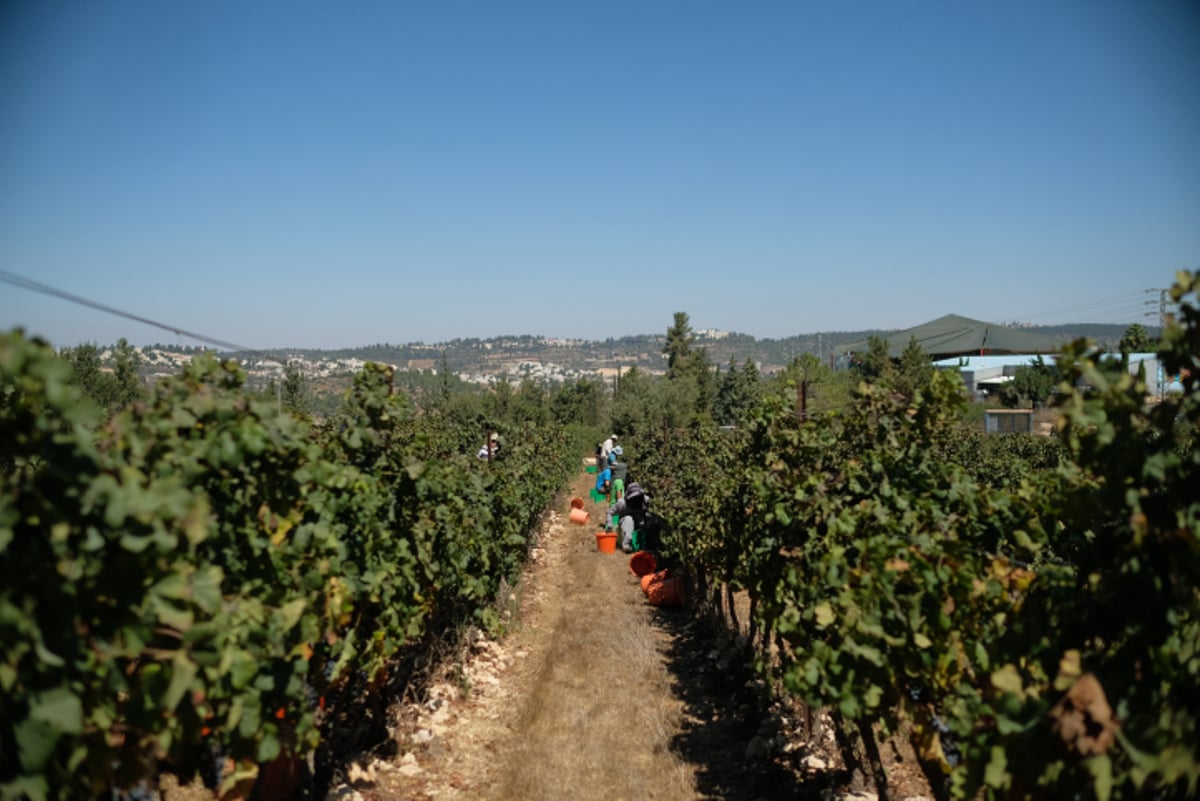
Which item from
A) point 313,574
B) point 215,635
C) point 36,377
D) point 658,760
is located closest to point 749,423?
point 658,760

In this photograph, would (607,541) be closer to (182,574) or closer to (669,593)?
(669,593)

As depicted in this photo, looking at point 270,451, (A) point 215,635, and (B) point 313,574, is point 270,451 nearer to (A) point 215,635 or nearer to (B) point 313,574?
(B) point 313,574

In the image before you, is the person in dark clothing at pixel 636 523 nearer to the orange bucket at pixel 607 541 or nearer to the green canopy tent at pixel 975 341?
the orange bucket at pixel 607 541

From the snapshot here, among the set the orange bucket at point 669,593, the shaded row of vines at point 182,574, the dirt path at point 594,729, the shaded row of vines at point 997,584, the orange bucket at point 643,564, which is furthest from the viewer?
the orange bucket at point 643,564

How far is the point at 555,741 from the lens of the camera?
708cm

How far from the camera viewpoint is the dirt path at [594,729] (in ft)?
20.1

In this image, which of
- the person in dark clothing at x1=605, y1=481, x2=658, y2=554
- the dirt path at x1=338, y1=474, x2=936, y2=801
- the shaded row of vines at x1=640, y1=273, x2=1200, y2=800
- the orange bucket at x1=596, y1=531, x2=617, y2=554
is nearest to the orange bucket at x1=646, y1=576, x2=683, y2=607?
the dirt path at x1=338, y1=474, x2=936, y2=801

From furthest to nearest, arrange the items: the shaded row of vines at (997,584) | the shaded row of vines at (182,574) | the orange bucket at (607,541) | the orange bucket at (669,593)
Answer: the orange bucket at (607,541) → the orange bucket at (669,593) → the shaded row of vines at (997,584) → the shaded row of vines at (182,574)

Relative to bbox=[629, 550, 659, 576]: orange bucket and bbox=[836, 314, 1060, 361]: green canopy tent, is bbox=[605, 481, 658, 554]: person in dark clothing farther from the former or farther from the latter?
bbox=[836, 314, 1060, 361]: green canopy tent

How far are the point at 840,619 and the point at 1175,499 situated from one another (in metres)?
2.00

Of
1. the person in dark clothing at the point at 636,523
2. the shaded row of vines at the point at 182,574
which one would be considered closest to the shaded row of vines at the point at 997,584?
the shaded row of vines at the point at 182,574

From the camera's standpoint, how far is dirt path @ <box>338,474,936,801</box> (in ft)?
20.1

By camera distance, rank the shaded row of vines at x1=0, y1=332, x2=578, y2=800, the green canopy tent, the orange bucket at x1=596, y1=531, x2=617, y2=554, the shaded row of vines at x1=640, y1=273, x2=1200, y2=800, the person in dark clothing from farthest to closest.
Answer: the green canopy tent
the orange bucket at x1=596, y1=531, x2=617, y2=554
the person in dark clothing
the shaded row of vines at x1=640, y1=273, x2=1200, y2=800
the shaded row of vines at x1=0, y1=332, x2=578, y2=800

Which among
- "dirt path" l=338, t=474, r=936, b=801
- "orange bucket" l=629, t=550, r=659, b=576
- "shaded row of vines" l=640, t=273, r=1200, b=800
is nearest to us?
"shaded row of vines" l=640, t=273, r=1200, b=800
